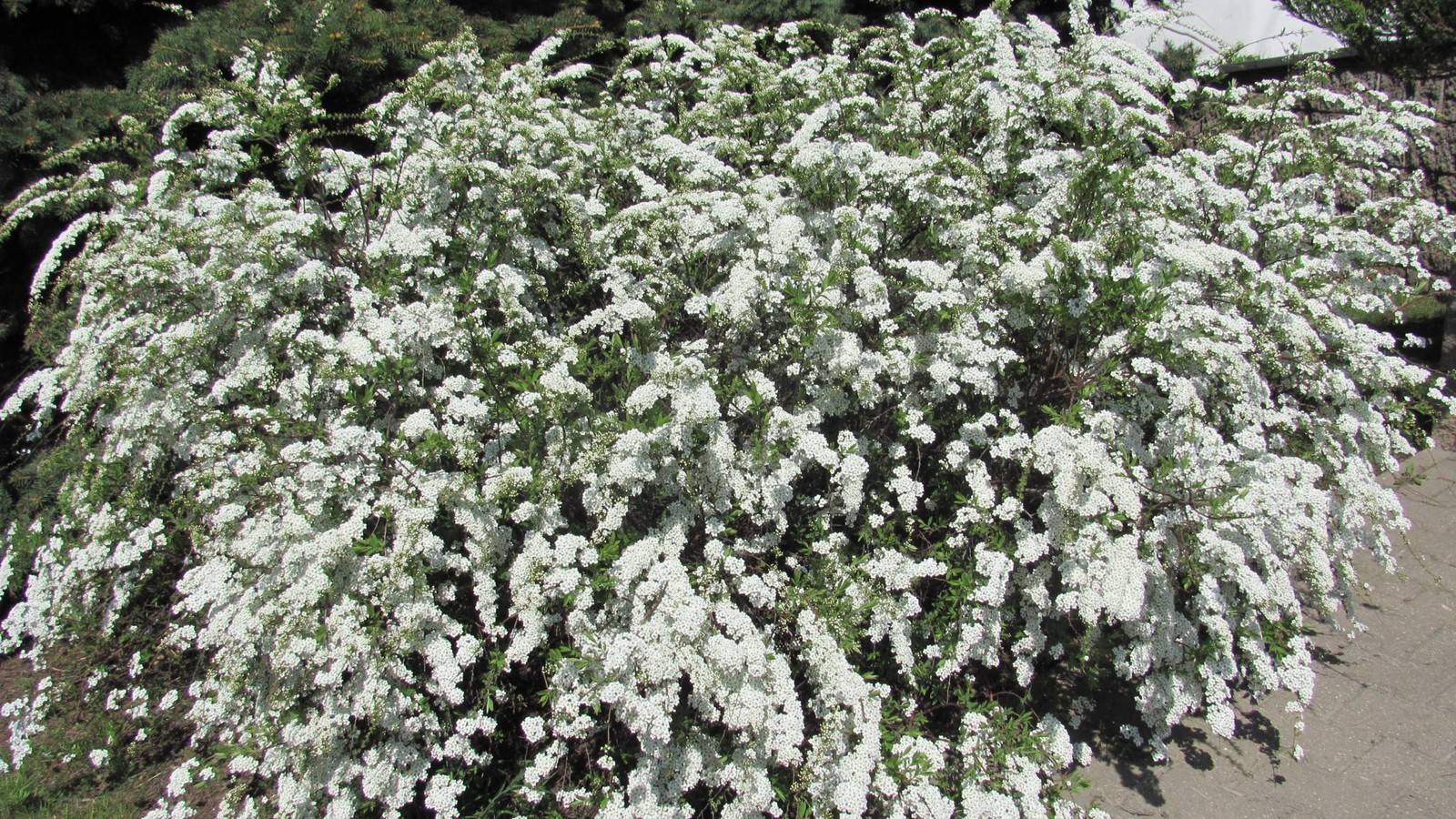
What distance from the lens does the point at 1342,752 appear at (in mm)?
3629

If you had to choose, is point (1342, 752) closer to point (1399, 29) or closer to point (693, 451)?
point (693, 451)

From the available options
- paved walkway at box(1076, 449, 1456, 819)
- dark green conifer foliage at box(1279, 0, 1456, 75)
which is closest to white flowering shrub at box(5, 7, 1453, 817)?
paved walkway at box(1076, 449, 1456, 819)

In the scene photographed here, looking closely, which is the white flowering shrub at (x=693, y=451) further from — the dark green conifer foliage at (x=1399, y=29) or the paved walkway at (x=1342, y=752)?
the dark green conifer foliage at (x=1399, y=29)

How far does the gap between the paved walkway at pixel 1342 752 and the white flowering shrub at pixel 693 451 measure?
11.9 inches

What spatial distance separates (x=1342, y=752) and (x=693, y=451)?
3.15 m

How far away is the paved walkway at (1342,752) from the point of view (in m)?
3.39

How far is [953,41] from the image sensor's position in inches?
204

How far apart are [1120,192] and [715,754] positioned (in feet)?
9.89

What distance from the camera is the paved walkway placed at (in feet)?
11.1

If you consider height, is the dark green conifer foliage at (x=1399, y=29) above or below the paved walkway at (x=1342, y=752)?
above

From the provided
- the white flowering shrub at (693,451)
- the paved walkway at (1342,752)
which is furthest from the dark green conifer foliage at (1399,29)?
the paved walkway at (1342,752)

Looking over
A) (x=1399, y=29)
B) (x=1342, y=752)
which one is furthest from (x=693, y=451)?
(x=1399, y=29)

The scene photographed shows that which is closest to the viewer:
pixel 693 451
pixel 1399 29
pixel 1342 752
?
pixel 693 451

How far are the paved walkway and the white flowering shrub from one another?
304mm
